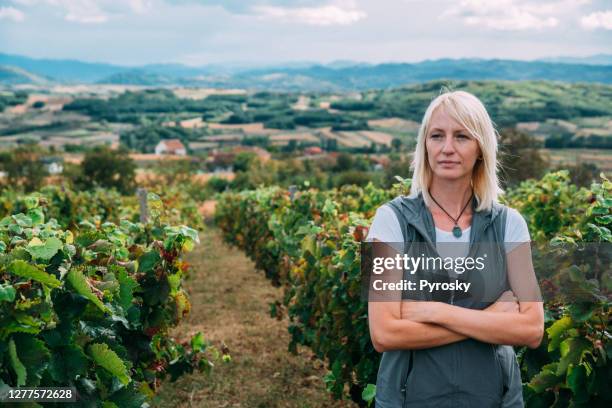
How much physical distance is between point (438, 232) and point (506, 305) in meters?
0.35

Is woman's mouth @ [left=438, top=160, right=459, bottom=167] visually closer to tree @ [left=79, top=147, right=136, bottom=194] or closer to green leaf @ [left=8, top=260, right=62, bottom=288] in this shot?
green leaf @ [left=8, top=260, right=62, bottom=288]

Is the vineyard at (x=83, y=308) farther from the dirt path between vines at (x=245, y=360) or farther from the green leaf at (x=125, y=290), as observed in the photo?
the dirt path between vines at (x=245, y=360)

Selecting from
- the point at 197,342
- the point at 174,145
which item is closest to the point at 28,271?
the point at 197,342

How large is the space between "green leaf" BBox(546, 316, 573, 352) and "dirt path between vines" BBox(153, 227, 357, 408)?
10.5ft

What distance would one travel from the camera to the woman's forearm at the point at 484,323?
2.06m

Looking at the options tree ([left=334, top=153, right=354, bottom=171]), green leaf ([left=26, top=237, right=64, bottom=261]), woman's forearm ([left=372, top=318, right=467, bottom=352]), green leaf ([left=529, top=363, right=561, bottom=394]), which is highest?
green leaf ([left=26, top=237, right=64, bottom=261])

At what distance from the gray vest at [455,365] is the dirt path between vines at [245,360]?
10.4 feet

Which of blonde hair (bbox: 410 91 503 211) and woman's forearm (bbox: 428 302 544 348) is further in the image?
blonde hair (bbox: 410 91 503 211)

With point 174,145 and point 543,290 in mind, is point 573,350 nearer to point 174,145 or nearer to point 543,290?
Answer: point 543,290

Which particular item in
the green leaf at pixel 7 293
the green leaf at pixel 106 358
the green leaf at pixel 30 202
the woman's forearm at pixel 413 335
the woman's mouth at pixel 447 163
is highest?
the woman's mouth at pixel 447 163

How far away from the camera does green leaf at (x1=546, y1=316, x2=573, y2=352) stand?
8.59 feet

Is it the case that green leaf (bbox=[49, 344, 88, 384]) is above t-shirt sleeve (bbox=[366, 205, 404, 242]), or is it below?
below

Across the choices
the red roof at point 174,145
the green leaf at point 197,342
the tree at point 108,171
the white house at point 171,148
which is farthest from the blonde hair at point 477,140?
the red roof at point 174,145

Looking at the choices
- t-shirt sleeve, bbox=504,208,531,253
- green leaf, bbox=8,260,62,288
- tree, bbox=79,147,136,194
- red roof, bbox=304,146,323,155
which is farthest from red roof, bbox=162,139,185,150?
t-shirt sleeve, bbox=504,208,531,253
